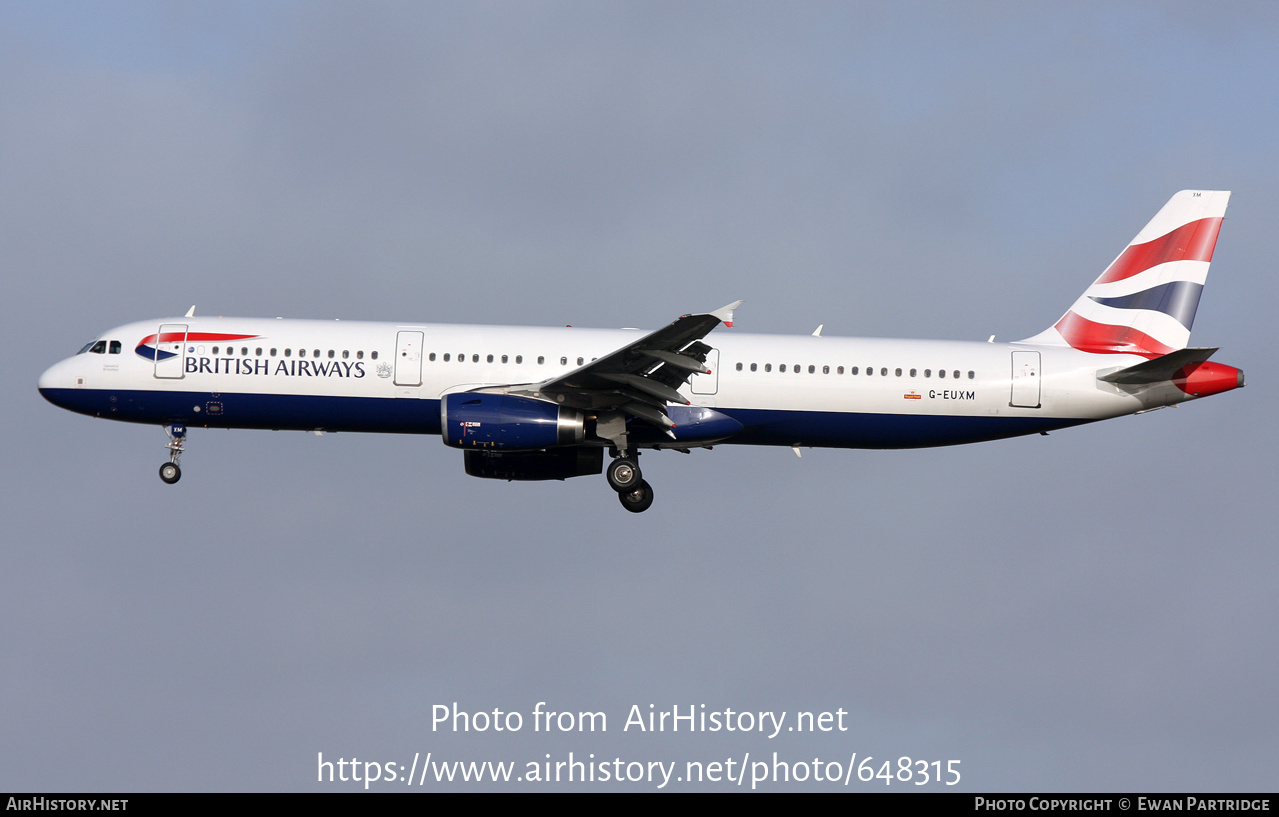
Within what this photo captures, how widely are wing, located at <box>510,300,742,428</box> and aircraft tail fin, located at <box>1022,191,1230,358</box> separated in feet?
34.7

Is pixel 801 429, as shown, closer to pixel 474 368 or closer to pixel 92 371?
pixel 474 368

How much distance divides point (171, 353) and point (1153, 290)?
25.5m

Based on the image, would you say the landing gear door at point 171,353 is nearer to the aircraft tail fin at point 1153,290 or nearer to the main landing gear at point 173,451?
the main landing gear at point 173,451

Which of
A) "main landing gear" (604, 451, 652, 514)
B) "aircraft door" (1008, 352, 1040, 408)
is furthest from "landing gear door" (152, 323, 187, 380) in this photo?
"aircraft door" (1008, 352, 1040, 408)

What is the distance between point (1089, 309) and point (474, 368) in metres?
16.4

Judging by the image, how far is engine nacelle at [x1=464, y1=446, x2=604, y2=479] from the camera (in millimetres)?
39219

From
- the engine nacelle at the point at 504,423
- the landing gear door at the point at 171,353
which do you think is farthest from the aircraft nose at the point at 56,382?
the engine nacelle at the point at 504,423

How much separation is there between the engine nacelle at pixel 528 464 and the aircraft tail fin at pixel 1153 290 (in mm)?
12437

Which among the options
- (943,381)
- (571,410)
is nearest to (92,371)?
(571,410)

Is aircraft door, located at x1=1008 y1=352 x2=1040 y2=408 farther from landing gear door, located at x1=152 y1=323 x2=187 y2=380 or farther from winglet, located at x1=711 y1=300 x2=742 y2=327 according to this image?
landing gear door, located at x1=152 y1=323 x2=187 y2=380

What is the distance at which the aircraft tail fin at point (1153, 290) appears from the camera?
3953 cm

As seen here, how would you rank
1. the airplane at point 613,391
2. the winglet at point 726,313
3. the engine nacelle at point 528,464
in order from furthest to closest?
the engine nacelle at point 528,464, the airplane at point 613,391, the winglet at point 726,313

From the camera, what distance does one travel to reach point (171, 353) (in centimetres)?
3766

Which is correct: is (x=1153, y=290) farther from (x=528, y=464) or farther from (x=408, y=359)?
(x=408, y=359)
